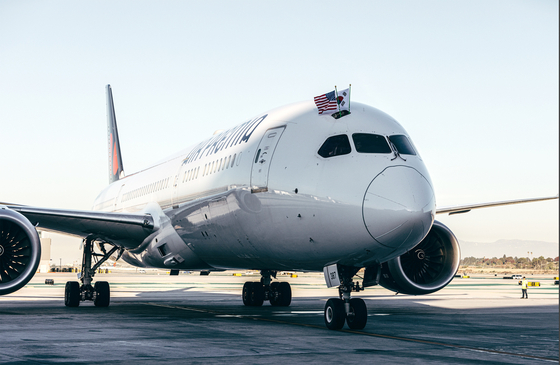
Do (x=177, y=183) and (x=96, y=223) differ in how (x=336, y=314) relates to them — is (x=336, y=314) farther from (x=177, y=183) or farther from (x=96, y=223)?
(x=96, y=223)

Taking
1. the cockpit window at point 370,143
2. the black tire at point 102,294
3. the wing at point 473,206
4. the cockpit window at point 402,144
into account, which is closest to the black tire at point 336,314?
the cockpit window at point 370,143

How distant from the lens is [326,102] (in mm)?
11086

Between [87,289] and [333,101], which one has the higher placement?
[333,101]

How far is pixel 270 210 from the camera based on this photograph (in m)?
10.7

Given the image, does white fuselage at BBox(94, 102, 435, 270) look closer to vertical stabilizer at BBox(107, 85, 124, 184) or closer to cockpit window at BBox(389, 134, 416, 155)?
cockpit window at BBox(389, 134, 416, 155)

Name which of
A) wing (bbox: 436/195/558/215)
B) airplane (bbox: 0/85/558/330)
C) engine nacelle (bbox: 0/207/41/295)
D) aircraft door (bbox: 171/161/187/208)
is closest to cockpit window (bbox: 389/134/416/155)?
airplane (bbox: 0/85/558/330)

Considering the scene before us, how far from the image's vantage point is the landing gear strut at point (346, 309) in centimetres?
1052

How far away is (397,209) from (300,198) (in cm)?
171

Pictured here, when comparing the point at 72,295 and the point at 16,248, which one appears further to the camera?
the point at 72,295

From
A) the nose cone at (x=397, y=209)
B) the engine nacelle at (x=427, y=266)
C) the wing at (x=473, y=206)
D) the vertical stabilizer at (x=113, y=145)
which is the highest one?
the vertical stabilizer at (x=113, y=145)

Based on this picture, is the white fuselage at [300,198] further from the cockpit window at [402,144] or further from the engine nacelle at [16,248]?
the engine nacelle at [16,248]

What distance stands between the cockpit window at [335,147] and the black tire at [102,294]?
9.57 meters

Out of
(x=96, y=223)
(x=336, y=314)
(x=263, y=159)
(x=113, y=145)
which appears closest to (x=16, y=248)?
(x=96, y=223)

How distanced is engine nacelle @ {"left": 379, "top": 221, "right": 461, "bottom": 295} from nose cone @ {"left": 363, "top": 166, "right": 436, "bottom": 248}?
3708mm
